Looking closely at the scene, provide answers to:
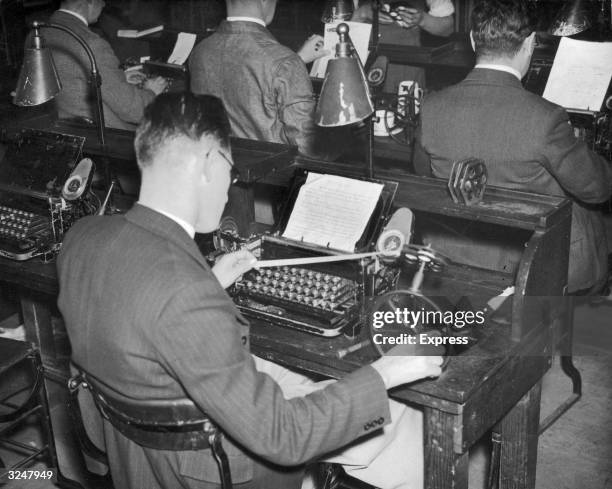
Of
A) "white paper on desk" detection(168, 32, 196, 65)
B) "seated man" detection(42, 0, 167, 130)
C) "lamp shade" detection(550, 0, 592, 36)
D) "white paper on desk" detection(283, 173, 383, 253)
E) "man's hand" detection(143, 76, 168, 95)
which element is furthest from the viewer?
"white paper on desk" detection(168, 32, 196, 65)

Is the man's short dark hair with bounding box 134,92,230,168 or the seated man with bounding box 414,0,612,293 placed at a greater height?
the man's short dark hair with bounding box 134,92,230,168

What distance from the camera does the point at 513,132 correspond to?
10.8 feet

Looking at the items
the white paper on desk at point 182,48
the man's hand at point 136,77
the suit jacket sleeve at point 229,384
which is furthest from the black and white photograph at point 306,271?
the white paper on desk at point 182,48

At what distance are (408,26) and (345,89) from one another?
131 inches

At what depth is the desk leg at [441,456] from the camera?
2.38 meters

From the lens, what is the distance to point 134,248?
2.03m

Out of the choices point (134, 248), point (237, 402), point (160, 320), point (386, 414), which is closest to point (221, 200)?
point (134, 248)

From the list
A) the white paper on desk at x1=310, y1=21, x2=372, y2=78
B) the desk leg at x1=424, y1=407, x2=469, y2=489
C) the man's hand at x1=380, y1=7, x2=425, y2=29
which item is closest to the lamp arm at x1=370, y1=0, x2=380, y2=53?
the white paper on desk at x1=310, y1=21, x2=372, y2=78

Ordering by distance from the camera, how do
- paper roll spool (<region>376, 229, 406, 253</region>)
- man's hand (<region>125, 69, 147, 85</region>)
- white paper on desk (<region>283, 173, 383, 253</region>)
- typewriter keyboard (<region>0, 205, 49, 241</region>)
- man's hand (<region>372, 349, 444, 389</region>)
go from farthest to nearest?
man's hand (<region>125, 69, 147, 85</region>) → typewriter keyboard (<region>0, 205, 49, 241</region>) → white paper on desk (<region>283, 173, 383, 253</region>) → paper roll spool (<region>376, 229, 406, 253</region>) → man's hand (<region>372, 349, 444, 389</region>)

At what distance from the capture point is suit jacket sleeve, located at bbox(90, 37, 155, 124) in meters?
4.84

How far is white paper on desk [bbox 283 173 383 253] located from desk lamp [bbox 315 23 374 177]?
32cm

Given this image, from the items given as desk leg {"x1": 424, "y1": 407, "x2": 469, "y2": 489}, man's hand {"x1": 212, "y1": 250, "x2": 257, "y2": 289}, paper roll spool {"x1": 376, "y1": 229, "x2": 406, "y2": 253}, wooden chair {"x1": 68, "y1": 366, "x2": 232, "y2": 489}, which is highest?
paper roll spool {"x1": 376, "y1": 229, "x2": 406, "y2": 253}

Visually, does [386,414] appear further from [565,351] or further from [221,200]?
[565,351]

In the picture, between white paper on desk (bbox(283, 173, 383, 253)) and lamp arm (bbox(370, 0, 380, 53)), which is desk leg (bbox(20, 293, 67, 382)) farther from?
lamp arm (bbox(370, 0, 380, 53))
